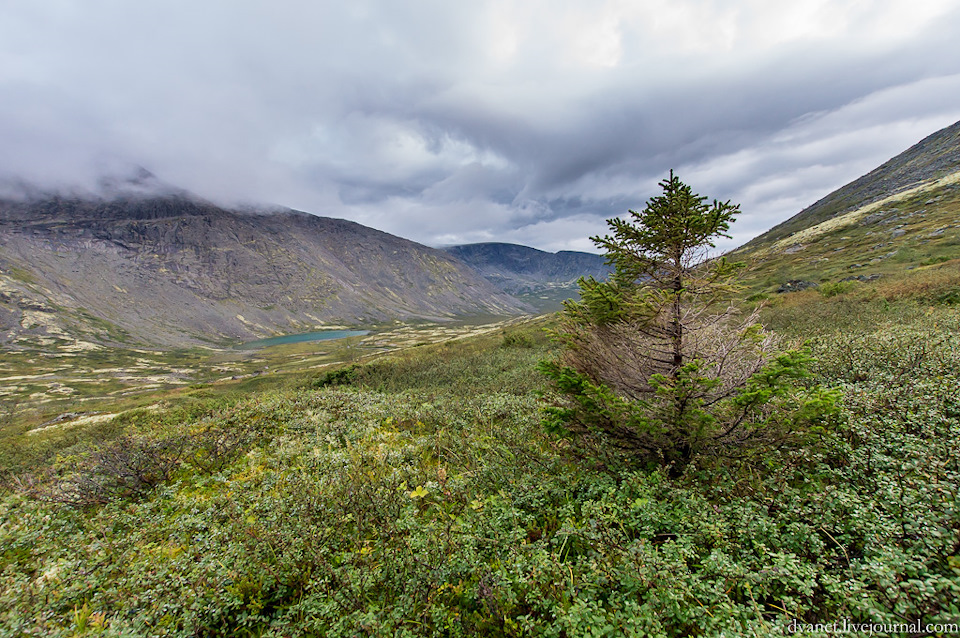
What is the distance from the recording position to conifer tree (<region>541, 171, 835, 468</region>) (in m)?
5.99

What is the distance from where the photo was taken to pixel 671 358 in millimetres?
7539

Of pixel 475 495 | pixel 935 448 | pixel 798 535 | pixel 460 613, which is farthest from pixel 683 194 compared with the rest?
pixel 460 613

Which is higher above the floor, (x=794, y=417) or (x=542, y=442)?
(x=794, y=417)

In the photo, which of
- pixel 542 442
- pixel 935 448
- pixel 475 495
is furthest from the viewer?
pixel 542 442

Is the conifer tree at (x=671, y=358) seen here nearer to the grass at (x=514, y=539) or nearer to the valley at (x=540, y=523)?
the valley at (x=540, y=523)

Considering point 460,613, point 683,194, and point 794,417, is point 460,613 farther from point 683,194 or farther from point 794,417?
point 683,194

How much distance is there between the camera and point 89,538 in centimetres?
641

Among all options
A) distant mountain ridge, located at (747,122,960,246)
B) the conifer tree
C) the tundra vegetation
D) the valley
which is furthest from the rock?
distant mountain ridge, located at (747,122,960,246)

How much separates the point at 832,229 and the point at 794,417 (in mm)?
109985

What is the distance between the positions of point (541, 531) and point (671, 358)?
4.40 meters

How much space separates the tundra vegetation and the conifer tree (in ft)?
0.47

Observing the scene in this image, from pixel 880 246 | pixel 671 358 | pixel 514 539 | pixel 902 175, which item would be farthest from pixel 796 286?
pixel 902 175

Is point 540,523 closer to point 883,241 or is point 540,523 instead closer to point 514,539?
point 514,539

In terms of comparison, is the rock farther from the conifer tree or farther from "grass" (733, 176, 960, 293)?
the conifer tree
